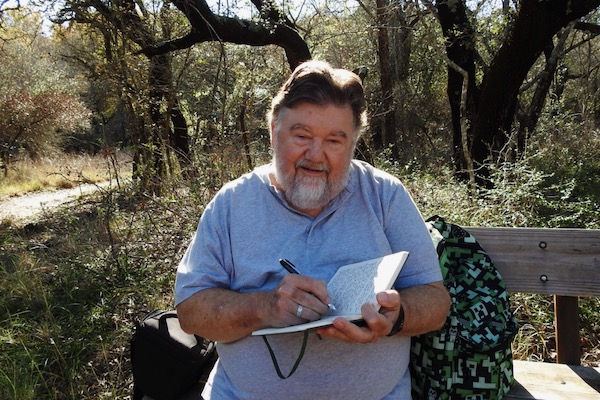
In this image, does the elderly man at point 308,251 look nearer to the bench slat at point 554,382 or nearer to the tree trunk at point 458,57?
the bench slat at point 554,382

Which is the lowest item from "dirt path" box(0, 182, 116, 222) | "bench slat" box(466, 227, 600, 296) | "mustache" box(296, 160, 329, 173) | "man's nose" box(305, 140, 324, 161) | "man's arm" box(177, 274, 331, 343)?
"dirt path" box(0, 182, 116, 222)

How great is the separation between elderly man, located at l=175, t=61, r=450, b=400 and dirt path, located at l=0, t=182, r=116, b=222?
788cm

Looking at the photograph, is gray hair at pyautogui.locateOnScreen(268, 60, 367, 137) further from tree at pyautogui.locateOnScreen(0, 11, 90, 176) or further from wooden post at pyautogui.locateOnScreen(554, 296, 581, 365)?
tree at pyautogui.locateOnScreen(0, 11, 90, 176)

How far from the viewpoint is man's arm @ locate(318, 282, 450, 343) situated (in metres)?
1.47

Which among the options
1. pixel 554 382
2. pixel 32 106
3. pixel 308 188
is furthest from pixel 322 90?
pixel 32 106

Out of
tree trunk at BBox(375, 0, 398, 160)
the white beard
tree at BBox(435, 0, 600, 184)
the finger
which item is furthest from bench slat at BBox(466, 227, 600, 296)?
tree trunk at BBox(375, 0, 398, 160)

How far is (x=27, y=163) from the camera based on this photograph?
16.9 meters

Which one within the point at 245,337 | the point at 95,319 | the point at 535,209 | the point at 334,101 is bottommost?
the point at 95,319

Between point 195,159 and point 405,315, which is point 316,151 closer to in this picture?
point 405,315

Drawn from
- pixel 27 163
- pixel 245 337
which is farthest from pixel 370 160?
pixel 27 163

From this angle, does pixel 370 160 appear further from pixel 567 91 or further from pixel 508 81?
pixel 567 91

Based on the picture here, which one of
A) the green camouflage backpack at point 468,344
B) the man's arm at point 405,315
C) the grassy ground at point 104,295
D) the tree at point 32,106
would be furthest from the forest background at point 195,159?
the tree at point 32,106

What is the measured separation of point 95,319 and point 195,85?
4292 mm

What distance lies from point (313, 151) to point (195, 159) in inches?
134
